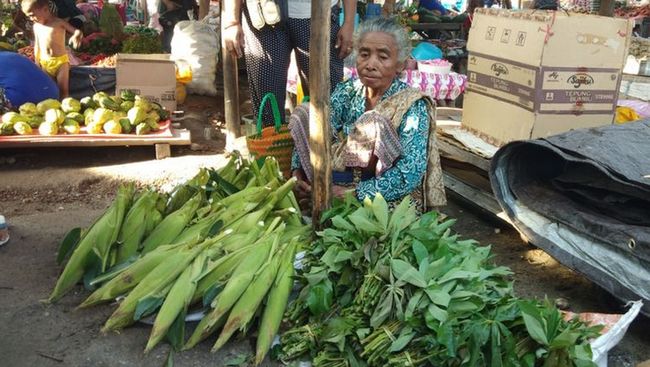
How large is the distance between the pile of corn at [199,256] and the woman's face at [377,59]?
0.65 metres

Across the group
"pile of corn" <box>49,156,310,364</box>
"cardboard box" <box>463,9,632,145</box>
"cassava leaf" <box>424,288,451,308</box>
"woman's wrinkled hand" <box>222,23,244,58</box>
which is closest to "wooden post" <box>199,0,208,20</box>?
"woman's wrinkled hand" <box>222,23,244,58</box>

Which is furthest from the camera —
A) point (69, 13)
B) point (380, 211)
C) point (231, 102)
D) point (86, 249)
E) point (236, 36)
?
point (69, 13)

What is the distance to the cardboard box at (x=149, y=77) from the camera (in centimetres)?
571

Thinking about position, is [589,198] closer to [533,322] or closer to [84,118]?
[533,322]

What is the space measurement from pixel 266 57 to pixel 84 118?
6.93 feet

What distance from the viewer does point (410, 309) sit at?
2.04 meters

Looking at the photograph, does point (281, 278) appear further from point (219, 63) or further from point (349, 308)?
point (219, 63)

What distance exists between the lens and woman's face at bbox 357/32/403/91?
9.43 ft

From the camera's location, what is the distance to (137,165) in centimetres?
474

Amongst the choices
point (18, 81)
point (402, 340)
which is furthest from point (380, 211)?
point (18, 81)

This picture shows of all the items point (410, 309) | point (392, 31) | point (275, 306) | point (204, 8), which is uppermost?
point (204, 8)

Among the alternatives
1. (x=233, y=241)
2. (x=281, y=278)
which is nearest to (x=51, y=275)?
(x=233, y=241)

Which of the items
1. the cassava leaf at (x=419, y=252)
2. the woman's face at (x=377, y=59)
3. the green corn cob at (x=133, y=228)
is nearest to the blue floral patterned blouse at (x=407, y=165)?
the woman's face at (x=377, y=59)

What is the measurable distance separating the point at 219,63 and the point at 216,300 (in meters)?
5.73
